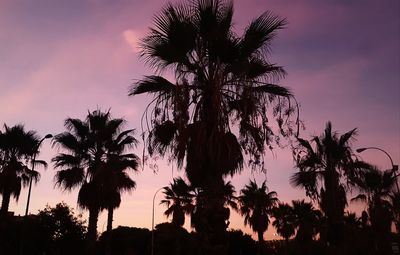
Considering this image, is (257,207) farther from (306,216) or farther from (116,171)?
(116,171)

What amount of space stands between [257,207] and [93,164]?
2706 cm

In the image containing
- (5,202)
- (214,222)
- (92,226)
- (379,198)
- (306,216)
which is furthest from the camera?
(306,216)

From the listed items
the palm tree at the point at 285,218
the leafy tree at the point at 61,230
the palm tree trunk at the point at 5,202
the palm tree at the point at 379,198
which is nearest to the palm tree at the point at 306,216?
the palm tree at the point at 285,218

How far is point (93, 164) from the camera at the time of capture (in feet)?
97.3

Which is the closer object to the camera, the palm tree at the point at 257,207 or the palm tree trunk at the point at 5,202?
the palm tree trunk at the point at 5,202

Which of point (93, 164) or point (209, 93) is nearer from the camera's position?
point (209, 93)

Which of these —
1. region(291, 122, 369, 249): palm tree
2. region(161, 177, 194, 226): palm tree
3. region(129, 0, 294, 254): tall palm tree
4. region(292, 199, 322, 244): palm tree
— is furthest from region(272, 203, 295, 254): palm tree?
region(129, 0, 294, 254): tall palm tree

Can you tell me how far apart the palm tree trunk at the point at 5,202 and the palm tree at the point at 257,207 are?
84.8 feet

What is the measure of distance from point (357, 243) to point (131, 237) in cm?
2395

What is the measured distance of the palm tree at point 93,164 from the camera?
28766 millimetres

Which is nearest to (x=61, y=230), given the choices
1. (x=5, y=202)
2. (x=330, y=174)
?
(x=5, y=202)

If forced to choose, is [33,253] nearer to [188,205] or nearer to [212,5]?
[188,205]

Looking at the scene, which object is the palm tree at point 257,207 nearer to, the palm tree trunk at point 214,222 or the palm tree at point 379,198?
the palm tree at point 379,198

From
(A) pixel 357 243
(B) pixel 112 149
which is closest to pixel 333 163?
(A) pixel 357 243
